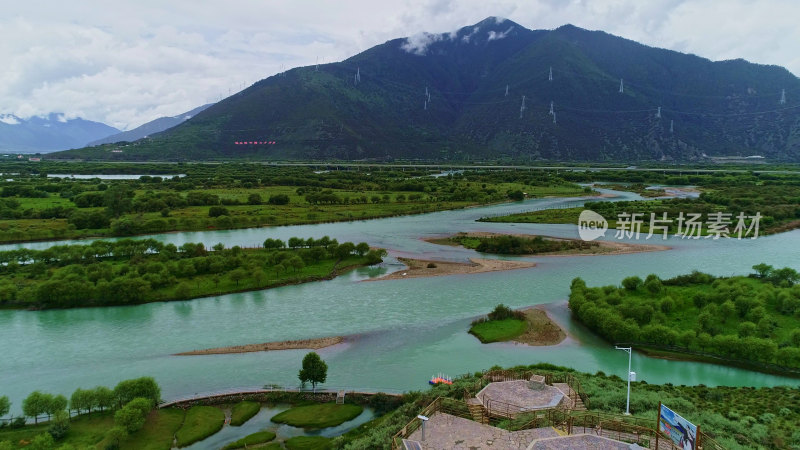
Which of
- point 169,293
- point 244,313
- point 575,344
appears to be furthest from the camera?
point 169,293

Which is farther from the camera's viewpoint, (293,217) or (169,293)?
(293,217)

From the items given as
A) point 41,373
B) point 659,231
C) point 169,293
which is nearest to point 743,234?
point 659,231

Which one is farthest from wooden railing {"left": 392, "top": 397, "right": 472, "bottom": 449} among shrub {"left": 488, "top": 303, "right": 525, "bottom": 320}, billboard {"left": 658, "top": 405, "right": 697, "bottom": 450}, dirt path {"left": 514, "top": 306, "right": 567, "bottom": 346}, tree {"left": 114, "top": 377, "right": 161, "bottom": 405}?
shrub {"left": 488, "top": 303, "right": 525, "bottom": 320}

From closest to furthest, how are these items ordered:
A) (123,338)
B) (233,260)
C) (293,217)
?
(123,338) → (233,260) → (293,217)

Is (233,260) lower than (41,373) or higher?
higher

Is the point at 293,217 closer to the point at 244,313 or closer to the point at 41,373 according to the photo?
the point at 244,313

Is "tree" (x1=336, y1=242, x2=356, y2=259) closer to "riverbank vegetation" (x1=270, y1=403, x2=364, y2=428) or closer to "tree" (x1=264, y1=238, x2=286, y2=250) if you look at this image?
"tree" (x1=264, y1=238, x2=286, y2=250)

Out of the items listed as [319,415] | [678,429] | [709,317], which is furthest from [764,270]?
[319,415]
